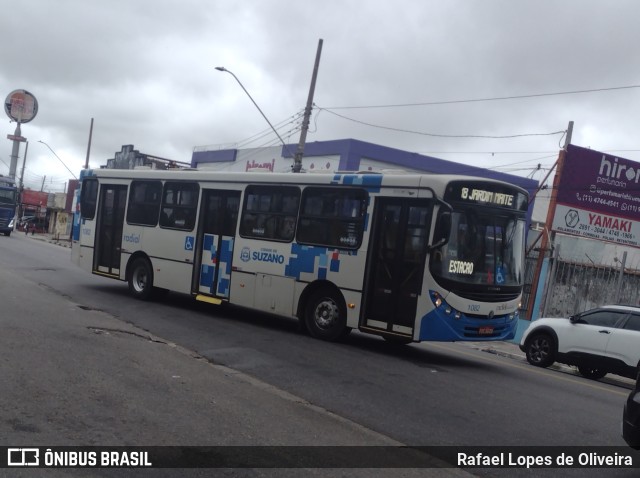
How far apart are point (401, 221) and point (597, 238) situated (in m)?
13.5

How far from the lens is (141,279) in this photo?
15852 millimetres

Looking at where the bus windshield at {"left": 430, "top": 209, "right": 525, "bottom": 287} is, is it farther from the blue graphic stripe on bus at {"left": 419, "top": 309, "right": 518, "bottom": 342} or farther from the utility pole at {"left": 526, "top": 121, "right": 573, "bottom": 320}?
the utility pole at {"left": 526, "top": 121, "right": 573, "bottom": 320}

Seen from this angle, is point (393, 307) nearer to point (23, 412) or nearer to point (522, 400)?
point (522, 400)

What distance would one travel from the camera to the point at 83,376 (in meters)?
7.60

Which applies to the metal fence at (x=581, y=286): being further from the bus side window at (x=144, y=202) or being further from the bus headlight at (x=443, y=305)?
the bus side window at (x=144, y=202)

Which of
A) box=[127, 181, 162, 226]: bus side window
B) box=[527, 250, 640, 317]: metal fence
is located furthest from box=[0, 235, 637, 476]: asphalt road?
box=[527, 250, 640, 317]: metal fence

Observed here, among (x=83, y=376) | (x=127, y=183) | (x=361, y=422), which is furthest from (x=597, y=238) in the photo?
(x=83, y=376)

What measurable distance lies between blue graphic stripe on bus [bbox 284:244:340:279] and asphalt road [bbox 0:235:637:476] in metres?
1.25

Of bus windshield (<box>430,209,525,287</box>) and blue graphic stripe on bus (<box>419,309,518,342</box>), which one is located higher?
bus windshield (<box>430,209,525,287</box>)

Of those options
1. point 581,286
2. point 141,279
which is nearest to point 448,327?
point 141,279

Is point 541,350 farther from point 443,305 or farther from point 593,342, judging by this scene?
point 443,305

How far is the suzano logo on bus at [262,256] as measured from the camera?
1283 cm

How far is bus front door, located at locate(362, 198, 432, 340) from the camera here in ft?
35.6

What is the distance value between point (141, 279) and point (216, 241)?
2.94m
